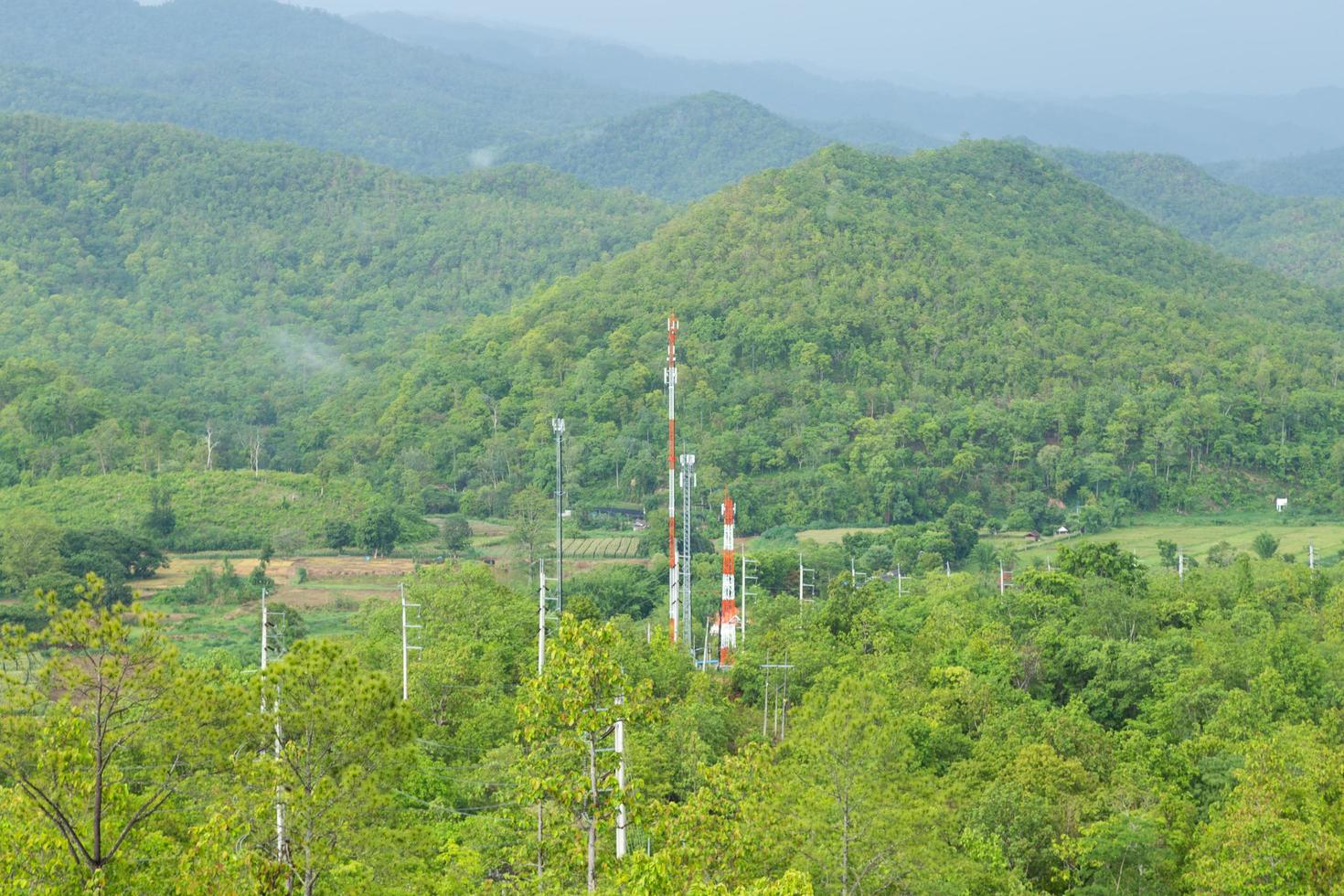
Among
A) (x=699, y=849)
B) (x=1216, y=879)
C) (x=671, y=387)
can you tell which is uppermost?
(x=671, y=387)

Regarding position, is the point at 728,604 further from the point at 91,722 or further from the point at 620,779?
the point at 91,722

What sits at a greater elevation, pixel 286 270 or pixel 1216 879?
pixel 286 270

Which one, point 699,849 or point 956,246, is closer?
point 699,849

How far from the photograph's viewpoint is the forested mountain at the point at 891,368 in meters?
82.9

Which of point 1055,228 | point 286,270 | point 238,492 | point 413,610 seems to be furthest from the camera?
point 286,270

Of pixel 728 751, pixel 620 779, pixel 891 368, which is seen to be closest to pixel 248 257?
Answer: pixel 891 368

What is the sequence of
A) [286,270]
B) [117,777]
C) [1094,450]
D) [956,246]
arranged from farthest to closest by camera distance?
[286,270] → [956,246] → [1094,450] → [117,777]

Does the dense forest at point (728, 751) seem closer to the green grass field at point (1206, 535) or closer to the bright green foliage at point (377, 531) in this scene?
the green grass field at point (1206, 535)

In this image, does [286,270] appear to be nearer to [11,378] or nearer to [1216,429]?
[11,378]

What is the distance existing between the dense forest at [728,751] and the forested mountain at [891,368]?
106 feet

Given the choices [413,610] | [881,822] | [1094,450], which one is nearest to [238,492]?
[413,610]

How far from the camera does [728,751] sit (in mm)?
36719

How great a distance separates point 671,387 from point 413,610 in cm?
929

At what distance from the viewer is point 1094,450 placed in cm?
8425
